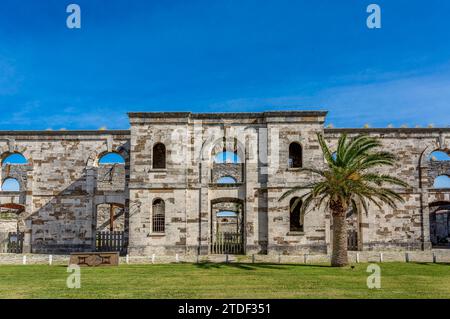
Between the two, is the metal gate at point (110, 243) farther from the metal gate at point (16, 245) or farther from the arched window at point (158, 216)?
the metal gate at point (16, 245)

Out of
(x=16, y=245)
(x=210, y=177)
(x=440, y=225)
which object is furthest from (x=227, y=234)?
(x=440, y=225)

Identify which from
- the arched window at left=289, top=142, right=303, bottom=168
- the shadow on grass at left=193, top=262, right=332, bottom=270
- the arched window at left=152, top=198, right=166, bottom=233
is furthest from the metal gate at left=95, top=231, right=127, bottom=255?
the arched window at left=289, top=142, right=303, bottom=168

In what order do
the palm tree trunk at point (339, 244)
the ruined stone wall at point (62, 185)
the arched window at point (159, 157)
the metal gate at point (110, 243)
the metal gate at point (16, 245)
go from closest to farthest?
Answer: the palm tree trunk at point (339, 244)
the arched window at point (159, 157)
the ruined stone wall at point (62, 185)
the metal gate at point (16, 245)
the metal gate at point (110, 243)

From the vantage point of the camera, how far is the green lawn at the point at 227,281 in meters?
14.1

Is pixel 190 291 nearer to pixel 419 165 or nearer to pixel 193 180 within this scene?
pixel 193 180

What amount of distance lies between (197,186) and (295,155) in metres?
6.77

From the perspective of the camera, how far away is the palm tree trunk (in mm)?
21781

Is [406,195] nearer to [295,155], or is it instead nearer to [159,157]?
[295,155]

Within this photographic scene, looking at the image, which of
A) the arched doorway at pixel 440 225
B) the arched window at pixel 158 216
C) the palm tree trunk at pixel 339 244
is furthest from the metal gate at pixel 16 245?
the arched doorway at pixel 440 225

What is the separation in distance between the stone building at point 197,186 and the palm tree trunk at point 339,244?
4.15 metres

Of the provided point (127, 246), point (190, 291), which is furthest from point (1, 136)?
point (190, 291)

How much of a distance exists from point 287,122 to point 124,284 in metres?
15.6

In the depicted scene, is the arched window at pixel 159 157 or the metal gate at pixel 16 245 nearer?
the arched window at pixel 159 157

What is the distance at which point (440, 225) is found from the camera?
40969 mm
